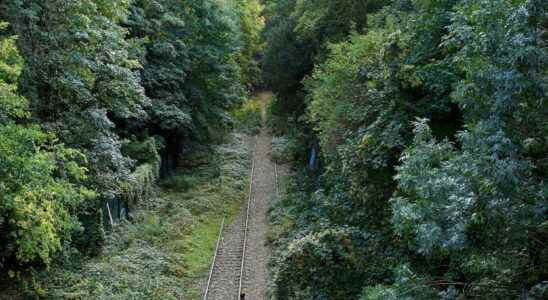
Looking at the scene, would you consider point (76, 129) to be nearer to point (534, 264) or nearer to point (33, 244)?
point (33, 244)

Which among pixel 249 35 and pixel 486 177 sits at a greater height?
pixel 249 35

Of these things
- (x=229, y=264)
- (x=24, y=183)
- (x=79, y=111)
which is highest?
(x=79, y=111)

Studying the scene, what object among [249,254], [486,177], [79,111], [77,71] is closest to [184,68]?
[79,111]

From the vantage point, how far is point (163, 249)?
19.3 meters

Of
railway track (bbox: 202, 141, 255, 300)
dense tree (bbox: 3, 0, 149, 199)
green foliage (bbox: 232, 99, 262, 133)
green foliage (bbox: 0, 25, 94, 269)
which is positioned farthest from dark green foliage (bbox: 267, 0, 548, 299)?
green foliage (bbox: 232, 99, 262, 133)

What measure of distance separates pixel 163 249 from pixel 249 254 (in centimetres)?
329

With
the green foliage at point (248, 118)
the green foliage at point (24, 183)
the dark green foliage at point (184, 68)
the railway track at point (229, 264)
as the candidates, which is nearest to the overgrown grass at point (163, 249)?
the railway track at point (229, 264)

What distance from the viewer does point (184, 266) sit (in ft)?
59.8

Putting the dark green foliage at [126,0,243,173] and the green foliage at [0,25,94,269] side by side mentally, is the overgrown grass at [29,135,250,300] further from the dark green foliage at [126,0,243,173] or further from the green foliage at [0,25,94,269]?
the dark green foliage at [126,0,243,173]

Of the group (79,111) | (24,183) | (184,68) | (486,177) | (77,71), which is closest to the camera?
(486,177)

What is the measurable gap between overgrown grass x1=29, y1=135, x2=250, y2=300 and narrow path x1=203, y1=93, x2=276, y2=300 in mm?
549

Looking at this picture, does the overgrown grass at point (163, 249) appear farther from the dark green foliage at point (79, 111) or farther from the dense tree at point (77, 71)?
the dense tree at point (77, 71)

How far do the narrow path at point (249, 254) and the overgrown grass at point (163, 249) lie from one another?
1.80 ft

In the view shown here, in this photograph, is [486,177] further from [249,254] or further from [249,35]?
[249,35]
